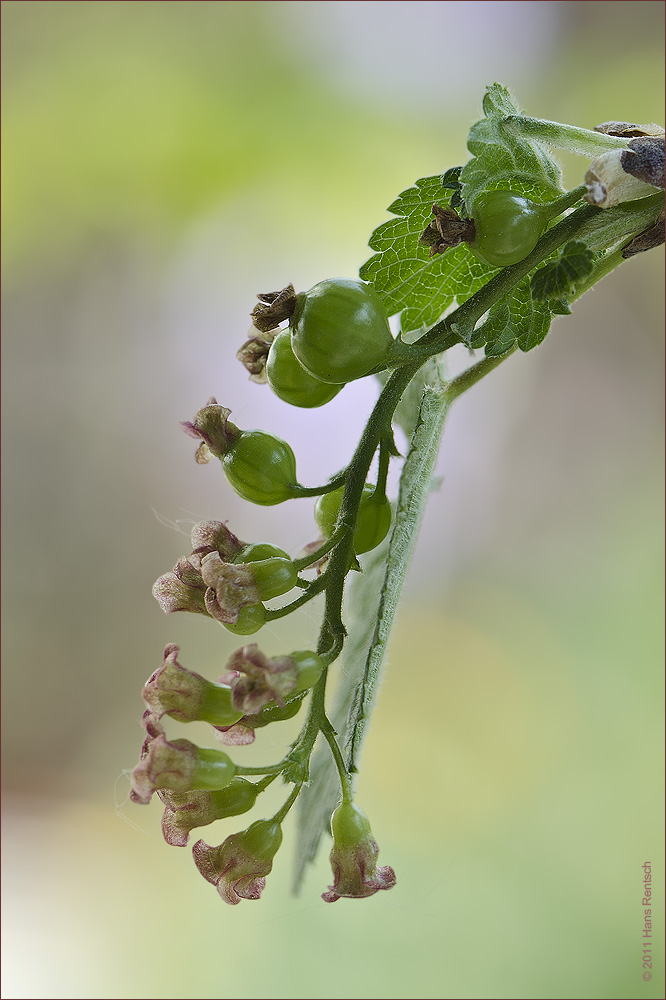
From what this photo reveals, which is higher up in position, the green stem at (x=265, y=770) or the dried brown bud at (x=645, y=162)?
the dried brown bud at (x=645, y=162)

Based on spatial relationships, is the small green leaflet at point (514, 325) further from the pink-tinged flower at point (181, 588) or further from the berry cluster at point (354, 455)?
the pink-tinged flower at point (181, 588)

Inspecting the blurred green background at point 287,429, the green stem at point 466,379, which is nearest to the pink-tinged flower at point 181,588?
the green stem at point 466,379

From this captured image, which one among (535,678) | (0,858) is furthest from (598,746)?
(0,858)

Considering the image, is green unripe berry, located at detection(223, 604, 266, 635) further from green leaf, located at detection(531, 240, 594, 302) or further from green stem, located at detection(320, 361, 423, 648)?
green leaf, located at detection(531, 240, 594, 302)

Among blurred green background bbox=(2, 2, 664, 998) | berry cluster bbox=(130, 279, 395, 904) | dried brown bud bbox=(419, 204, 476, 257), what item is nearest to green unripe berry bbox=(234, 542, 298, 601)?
berry cluster bbox=(130, 279, 395, 904)

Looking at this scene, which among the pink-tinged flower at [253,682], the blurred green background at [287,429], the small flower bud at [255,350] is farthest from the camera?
the blurred green background at [287,429]

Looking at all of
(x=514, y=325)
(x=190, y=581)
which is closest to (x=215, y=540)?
(x=190, y=581)

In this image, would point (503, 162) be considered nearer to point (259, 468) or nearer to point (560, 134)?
point (560, 134)

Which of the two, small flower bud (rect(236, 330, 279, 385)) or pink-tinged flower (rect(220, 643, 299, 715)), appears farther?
small flower bud (rect(236, 330, 279, 385))

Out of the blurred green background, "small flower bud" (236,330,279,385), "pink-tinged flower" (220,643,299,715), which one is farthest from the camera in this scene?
the blurred green background
